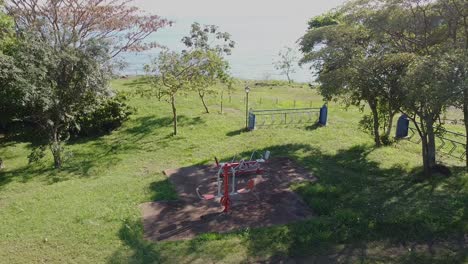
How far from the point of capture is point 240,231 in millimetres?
8438

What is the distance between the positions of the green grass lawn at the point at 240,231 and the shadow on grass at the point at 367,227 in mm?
26

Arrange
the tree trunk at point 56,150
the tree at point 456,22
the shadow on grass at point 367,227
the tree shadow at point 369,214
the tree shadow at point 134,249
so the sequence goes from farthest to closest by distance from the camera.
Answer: the tree trunk at point 56,150, the tree at point 456,22, the tree shadow at point 369,214, the shadow on grass at point 367,227, the tree shadow at point 134,249

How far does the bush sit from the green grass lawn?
62 cm

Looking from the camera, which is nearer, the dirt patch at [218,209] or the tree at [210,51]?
the dirt patch at [218,209]

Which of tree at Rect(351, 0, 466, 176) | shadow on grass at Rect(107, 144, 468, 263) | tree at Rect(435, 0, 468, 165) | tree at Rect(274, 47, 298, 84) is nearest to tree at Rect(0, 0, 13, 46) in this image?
shadow on grass at Rect(107, 144, 468, 263)

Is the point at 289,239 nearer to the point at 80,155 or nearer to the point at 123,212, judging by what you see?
the point at 123,212

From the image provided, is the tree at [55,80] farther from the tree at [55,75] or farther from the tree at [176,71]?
the tree at [176,71]

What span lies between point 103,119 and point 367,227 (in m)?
13.7

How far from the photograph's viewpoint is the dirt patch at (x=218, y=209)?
8.70 metres

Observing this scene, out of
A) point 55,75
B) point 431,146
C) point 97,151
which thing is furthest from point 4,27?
point 431,146

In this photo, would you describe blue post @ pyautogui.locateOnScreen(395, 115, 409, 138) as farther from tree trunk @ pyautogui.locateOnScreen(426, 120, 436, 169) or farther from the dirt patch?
the dirt patch

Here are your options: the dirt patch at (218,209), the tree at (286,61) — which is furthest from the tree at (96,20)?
the tree at (286,61)

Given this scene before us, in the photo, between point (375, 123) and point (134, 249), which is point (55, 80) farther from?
point (375, 123)

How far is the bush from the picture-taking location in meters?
17.4
